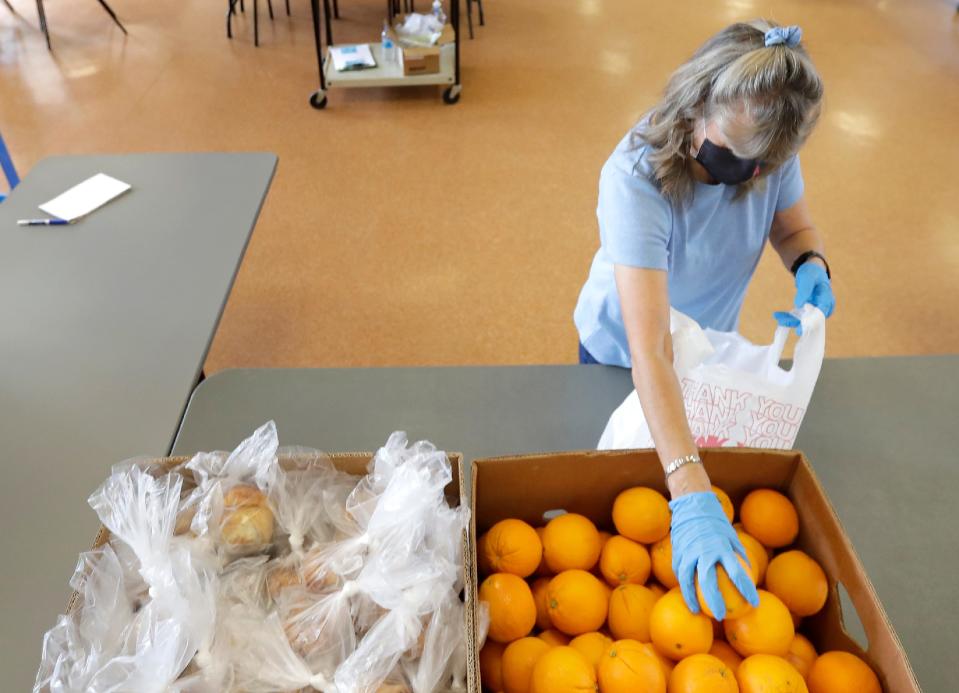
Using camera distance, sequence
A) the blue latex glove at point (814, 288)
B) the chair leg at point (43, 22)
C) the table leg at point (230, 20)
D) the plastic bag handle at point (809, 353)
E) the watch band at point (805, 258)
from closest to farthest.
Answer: the plastic bag handle at point (809, 353) < the blue latex glove at point (814, 288) < the watch band at point (805, 258) < the chair leg at point (43, 22) < the table leg at point (230, 20)

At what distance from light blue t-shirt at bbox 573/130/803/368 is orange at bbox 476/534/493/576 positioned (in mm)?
515

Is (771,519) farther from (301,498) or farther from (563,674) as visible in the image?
(301,498)

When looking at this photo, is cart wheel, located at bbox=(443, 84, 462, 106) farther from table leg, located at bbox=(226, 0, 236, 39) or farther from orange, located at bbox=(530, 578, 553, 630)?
orange, located at bbox=(530, 578, 553, 630)

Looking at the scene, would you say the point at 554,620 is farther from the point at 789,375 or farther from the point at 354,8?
the point at 354,8

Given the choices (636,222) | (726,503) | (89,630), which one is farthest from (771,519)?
(89,630)

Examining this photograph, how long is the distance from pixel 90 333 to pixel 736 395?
1.23 m

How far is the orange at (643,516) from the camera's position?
912 millimetres

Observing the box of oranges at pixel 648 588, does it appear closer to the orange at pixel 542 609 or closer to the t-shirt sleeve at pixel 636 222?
Result: the orange at pixel 542 609

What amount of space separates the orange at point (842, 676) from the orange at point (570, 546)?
278 millimetres

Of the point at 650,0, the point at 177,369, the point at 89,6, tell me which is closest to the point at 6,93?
the point at 89,6

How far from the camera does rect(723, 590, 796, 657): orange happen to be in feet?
2.57

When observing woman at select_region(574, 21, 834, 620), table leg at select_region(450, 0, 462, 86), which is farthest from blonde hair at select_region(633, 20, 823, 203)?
table leg at select_region(450, 0, 462, 86)

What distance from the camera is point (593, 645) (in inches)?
31.9

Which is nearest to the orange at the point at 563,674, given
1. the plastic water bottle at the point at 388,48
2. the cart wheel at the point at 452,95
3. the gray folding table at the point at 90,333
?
the gray folding table at the point at 90,333
